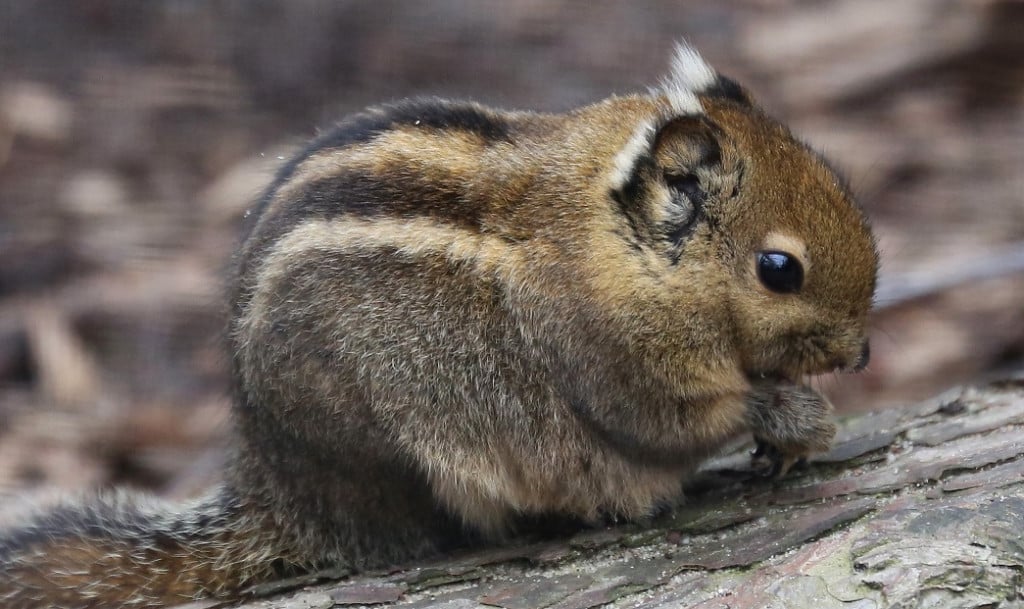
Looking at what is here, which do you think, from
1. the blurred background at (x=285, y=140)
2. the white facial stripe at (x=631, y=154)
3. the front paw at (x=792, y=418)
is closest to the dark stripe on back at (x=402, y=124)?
the white facial stripe at (x=631, y=154)

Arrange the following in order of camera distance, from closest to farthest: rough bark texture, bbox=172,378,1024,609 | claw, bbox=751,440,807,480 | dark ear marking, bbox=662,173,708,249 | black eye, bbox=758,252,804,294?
rough bark texture, bbox=172,378,1024,609 → black eye, bbox=758,252,804,294 → dark ear marking, bbox=662,173,708,249 → claw, bbox=751,440,807,480

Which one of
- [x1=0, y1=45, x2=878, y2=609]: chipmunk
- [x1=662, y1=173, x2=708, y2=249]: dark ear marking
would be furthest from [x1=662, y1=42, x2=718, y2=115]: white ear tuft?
[x1=662, y1=173, x2=708, y2=249]: dark ear marking

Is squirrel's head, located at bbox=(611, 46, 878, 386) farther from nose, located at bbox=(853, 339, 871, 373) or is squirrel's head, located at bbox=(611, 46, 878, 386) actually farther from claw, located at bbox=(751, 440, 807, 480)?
claw, located at bbox=(751, 440, 807, 480)

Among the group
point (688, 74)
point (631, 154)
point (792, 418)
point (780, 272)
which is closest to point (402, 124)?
point (631, 154)

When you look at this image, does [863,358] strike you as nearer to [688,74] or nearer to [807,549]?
[807,549]

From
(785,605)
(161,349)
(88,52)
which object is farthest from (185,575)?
(88,52)

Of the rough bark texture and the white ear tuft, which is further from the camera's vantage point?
the white ear tuft

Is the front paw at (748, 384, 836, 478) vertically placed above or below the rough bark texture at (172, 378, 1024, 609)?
above

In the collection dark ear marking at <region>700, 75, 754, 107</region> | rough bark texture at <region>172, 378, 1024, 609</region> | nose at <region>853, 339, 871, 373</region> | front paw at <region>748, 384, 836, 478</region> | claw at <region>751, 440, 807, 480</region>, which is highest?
dark ear marking at <region>700, 75, 754, 107</region>
